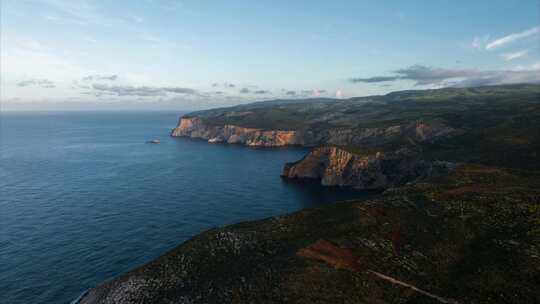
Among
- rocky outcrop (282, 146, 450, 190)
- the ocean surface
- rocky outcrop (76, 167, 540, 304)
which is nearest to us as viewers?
rocky outcrop (76, 167, 540, 304)

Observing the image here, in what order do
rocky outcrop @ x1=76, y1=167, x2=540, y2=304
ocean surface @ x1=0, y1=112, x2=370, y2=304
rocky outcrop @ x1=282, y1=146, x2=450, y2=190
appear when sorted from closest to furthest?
rocky outcrop @ x1=76, y1=167, x2=540, y2=304
ocean surface @ x1=0, y1=112, x2=370, y2=304
rocky outcrop @ x1=282, y1=146, x2=450, y2=190

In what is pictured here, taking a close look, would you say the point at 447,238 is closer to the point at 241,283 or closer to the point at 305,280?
the point at 305,280

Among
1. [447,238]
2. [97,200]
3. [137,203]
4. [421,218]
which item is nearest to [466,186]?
[421,218]

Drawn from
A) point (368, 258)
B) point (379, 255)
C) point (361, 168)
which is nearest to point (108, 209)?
point (368, 258)

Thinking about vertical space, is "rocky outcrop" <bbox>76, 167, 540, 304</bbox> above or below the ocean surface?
above

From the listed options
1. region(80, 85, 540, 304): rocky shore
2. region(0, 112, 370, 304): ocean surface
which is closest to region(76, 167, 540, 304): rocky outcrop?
region(80, 85, 540, 304): rocky shore

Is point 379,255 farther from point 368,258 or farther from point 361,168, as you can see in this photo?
point 361,168

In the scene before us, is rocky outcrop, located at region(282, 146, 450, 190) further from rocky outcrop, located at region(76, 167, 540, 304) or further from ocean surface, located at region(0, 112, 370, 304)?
rocky outcrop, located at region(76, 167, 540, 304)

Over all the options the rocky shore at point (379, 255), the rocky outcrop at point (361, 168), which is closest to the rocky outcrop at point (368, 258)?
the rocky shore at point (379, 255)
